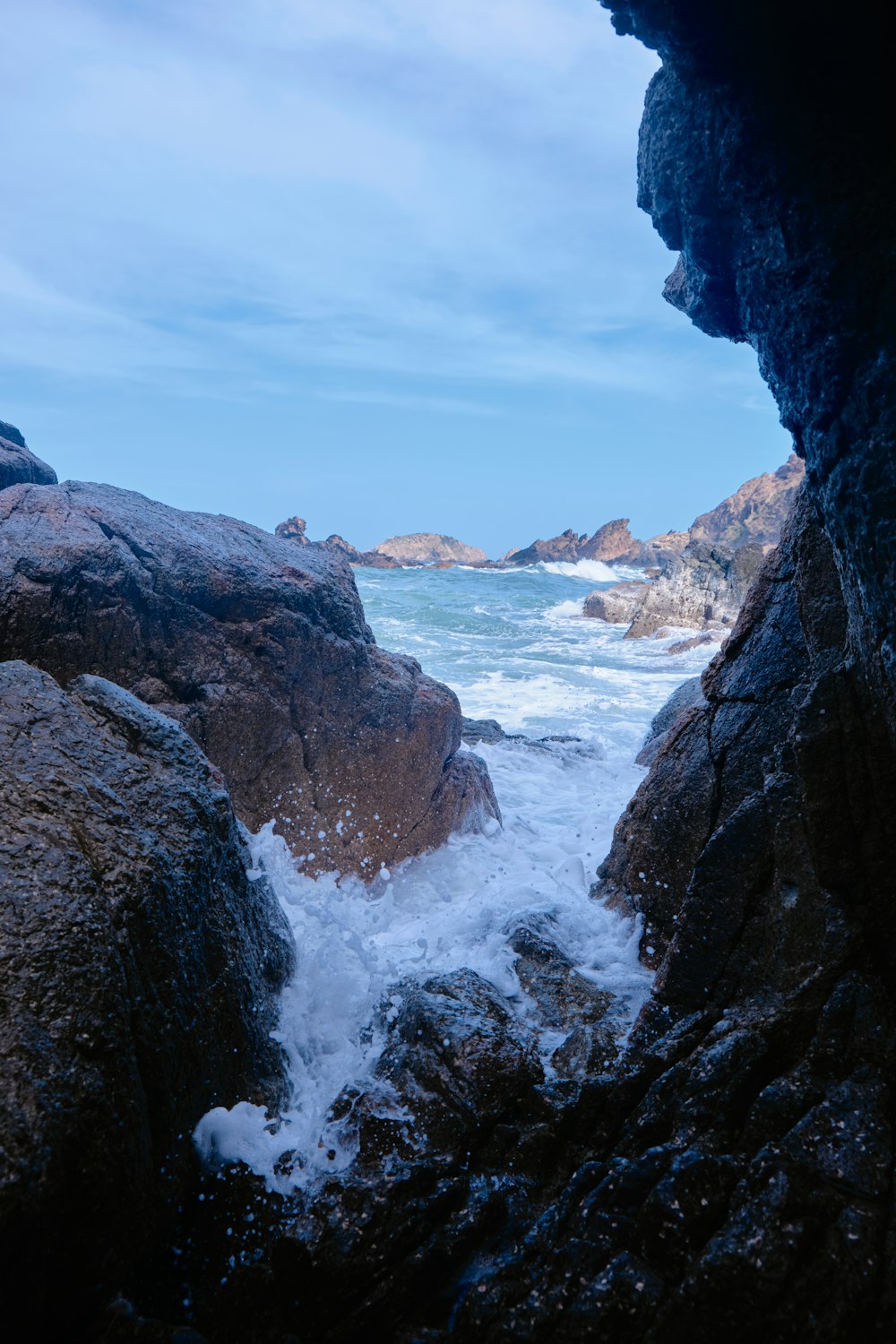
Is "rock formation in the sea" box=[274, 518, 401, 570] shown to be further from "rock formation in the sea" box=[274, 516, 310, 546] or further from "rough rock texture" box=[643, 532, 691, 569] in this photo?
"rough rock texture" box=[643, 532, 691, 569]

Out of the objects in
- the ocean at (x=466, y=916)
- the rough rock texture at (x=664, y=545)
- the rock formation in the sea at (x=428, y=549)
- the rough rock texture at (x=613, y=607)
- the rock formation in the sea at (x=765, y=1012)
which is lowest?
the ocean at (x=466, y=916)

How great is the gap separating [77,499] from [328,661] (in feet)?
9.47

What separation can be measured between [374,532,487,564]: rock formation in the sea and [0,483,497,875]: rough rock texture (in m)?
74.3

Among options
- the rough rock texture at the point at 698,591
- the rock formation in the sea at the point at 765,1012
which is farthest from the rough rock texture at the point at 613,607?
the rock formation in the sea at the point at 765,1012

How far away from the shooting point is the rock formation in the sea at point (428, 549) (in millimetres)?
84625

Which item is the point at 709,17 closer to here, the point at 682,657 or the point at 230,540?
the point at 230,540

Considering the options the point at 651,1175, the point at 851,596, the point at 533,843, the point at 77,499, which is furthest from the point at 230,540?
the point at 651,1175

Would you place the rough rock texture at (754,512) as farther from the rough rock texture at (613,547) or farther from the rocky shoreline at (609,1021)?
the rocky shoreline at (609,1021)

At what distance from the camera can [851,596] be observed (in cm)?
338

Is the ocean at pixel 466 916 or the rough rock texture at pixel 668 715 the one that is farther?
the rough rock texture at pixel 668 715

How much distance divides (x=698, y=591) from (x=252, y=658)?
2738 centimetres

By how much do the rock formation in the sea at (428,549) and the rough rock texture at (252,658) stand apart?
74.3 m

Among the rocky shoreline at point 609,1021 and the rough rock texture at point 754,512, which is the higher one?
the rough rock texture at point 754,512

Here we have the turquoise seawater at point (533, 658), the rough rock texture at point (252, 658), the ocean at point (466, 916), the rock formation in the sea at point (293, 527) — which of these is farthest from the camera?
the rock formation in the sea at point (293, 527)
